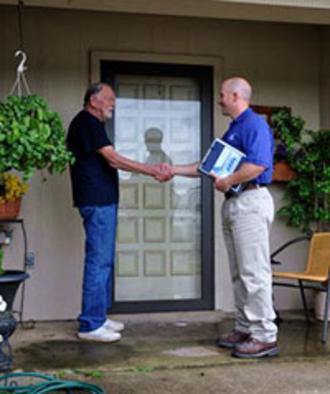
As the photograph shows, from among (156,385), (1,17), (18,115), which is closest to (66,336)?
→ (156,385)

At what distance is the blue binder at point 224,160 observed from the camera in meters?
3.71

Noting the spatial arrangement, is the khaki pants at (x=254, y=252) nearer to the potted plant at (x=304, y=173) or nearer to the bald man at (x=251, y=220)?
the bald man at (x=251, y=220)

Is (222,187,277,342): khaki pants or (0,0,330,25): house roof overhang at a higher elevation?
(0,0,330,25): house roof overhang

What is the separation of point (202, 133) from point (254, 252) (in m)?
1.71

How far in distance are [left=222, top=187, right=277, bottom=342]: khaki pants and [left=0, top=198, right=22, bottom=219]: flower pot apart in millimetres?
1495

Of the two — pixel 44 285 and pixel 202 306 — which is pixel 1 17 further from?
pixel 202 306

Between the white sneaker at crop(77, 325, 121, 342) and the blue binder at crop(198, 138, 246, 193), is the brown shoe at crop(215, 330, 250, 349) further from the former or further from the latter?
the blue binder at crop(198, 138, 246, 193)

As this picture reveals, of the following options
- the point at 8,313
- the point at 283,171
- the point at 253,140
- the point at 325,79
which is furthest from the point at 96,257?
the point at 325,79

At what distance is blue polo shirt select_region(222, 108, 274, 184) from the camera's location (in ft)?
12.0

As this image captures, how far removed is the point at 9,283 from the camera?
152 inches

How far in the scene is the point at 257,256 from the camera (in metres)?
3.75

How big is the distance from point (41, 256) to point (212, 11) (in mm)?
2154

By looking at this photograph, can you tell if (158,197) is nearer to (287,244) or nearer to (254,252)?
(287,244)

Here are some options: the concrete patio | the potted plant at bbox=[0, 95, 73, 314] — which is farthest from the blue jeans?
the potted plant at bbox=[0, 95, 73, 314]
